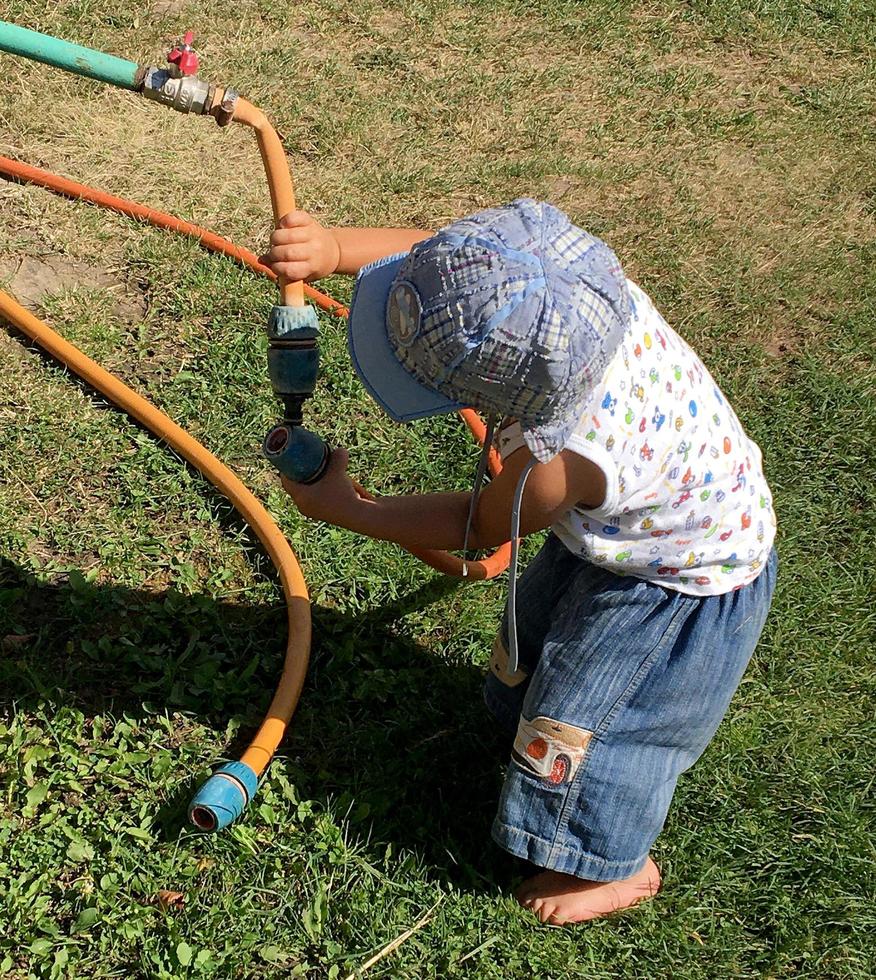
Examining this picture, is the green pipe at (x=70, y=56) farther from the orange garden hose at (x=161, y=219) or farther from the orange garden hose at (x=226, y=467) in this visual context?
the orange garden hose at (x=161, y=219)

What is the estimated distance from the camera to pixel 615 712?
90.0 inches

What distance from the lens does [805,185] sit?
4430 mm

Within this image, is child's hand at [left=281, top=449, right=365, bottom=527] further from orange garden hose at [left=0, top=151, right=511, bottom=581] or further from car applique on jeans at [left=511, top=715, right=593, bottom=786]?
orange garden hose at [left=0, top=151, right=511, bottom=581]

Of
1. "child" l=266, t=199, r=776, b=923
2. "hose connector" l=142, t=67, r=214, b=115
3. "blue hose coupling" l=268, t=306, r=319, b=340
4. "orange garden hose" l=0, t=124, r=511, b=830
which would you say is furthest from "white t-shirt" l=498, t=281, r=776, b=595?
"hose connector" l=142, t=67, r=214, b=115

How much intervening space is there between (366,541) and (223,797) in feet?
3.07

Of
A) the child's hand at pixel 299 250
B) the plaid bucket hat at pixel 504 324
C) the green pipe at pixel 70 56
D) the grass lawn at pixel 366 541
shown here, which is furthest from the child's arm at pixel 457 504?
the green pipe at pixel 70 56

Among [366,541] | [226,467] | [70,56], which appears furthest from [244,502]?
[70,56]

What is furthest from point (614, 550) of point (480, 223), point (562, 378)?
point (480, 223)

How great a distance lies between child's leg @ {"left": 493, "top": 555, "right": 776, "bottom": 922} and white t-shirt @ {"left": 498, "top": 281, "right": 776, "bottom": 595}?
0.08 metres

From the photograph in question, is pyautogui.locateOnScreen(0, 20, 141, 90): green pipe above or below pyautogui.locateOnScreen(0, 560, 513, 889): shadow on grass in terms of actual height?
above

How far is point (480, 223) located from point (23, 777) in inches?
64.1

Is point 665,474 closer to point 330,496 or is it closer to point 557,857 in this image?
point 330,496

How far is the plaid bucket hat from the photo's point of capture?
165 centimetres

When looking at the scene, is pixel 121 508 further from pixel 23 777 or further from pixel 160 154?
pixel 160 154
